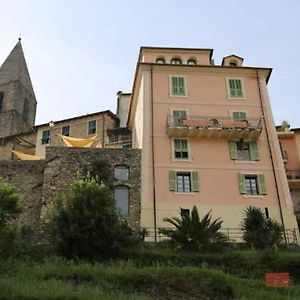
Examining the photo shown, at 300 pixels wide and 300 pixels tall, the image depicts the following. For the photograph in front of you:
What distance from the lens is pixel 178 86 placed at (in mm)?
34781

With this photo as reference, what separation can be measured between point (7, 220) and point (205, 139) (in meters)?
15.1

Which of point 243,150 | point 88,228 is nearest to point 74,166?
point 88,228

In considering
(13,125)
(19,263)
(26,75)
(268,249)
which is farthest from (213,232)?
(26,75)

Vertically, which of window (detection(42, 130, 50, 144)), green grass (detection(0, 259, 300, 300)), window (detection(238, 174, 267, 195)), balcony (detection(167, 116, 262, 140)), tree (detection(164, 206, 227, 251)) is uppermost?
window (detection(42, 130, 50, 144))

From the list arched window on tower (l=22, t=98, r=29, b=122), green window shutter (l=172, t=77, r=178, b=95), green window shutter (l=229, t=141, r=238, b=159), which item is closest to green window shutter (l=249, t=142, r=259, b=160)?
green window shutter (l=229, t=141, r=238, b=159)

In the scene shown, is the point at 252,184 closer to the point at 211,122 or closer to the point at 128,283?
the point at 211,122

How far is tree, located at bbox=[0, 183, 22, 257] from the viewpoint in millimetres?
19934

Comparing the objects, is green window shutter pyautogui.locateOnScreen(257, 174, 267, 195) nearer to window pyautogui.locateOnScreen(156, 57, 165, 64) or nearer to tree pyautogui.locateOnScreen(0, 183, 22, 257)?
window pyautogui.locateOnScreen(156, 57, 165, 64)

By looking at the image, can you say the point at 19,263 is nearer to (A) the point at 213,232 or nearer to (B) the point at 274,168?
(A) the point at 213,232

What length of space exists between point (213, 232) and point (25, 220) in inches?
489

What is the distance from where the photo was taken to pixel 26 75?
6562 cm

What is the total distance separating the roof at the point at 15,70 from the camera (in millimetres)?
63812

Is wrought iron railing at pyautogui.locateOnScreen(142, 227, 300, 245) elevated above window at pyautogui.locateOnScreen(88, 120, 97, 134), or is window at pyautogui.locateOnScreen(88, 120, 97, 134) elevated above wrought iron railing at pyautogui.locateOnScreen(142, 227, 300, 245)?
window at pyautogui.locateOnScreen(88, 120, 97, 134)

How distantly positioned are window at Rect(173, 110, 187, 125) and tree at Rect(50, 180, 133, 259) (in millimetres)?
10340
